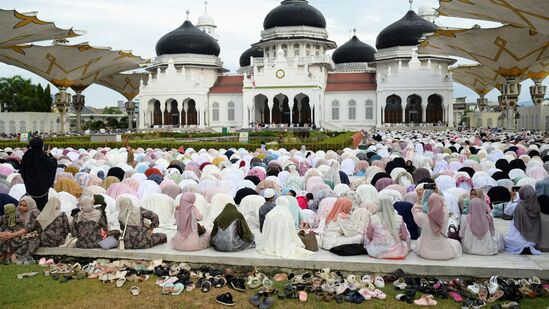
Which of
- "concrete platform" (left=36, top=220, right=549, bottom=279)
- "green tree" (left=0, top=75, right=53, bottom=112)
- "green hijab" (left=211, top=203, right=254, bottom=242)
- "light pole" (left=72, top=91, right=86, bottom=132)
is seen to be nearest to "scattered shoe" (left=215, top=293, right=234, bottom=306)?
"concrete platform" (left=36, top=220, right=549, bottom=279)

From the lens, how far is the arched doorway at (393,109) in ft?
147

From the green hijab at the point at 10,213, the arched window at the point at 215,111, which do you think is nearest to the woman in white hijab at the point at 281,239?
the green hijab at the point at 10,213

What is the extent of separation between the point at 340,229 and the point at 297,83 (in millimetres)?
36457

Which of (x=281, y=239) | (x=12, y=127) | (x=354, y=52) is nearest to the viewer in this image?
(x=281, y=239)

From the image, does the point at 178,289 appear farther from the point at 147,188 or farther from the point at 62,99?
the point at 62,99

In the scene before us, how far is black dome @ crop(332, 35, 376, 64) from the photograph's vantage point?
52.3 meters

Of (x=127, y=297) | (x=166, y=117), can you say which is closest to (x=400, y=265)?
(x=127, y=297)

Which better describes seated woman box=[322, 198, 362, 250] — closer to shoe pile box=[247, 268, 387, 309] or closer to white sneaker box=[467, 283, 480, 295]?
shoe pile box=[247, 268, 387, 309]

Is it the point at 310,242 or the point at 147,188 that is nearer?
the point at 310,242

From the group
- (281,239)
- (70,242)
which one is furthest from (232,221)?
(70,242)

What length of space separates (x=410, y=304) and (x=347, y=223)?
76.5 inches

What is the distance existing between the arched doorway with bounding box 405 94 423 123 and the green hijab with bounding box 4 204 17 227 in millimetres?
41506

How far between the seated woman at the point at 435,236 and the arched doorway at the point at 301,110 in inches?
1558

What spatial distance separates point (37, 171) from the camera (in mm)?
8414
